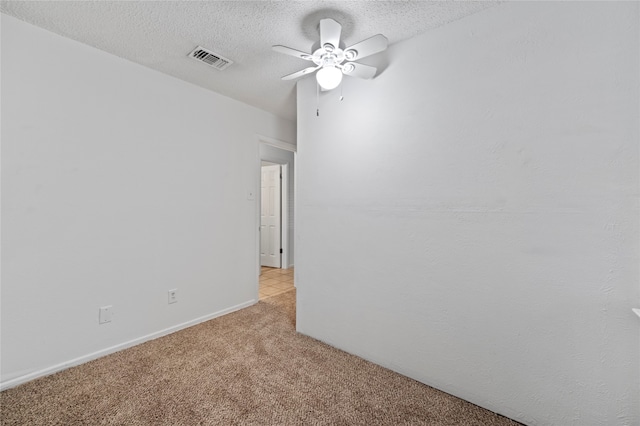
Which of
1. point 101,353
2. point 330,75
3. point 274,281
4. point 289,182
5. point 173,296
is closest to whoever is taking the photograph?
point 330,75

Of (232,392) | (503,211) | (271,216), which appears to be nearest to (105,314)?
(232,392)

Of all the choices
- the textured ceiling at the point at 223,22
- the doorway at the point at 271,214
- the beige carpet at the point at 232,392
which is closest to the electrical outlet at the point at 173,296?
the beige carpet at the point at 232,392

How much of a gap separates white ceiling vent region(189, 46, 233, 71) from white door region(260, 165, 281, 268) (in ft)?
9.35

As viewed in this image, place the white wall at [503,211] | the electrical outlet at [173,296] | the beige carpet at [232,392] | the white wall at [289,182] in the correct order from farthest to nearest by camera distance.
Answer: the white wall at [289,182] < the electrical outlet at [173,296] < the beige carpet at [232,392] < the white wall at [503,211]

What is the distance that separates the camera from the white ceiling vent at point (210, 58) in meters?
2.10

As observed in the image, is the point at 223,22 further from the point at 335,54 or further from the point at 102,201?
the point at 102,201

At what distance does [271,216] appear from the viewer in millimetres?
5262

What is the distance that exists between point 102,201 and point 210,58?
1.43 metres

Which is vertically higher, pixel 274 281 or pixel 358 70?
pixel 358 70

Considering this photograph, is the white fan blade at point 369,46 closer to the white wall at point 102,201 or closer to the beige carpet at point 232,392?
the white wall at point 102,201

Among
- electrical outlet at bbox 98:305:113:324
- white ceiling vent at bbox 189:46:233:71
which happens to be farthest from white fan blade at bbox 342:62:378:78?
electrical outlet at bbox 98:305:113:324

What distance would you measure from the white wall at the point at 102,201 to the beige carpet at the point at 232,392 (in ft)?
0.94

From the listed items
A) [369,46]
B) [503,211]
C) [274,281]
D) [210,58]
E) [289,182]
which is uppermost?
[210,58]

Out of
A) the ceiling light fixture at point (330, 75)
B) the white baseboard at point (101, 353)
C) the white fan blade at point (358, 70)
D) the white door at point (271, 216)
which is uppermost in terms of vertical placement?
the white fan blade at point (358, 70)
